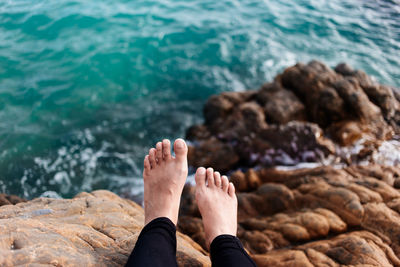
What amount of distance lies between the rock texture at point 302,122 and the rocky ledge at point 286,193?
0.06 feet

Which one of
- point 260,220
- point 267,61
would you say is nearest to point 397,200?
point 260,220

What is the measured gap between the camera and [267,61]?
7652mm

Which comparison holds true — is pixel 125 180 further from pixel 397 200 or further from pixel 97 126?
pixel 397 200

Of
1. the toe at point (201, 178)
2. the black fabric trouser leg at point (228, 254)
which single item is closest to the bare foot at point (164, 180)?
the toe at point (201, 178)

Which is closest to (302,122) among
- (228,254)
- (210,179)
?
(210,179)

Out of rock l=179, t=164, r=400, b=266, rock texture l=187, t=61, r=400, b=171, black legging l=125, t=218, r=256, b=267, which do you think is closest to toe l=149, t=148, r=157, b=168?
rock l=179, t=164, r=400, b=266

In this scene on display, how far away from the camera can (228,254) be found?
195cm

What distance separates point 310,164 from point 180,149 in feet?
8.11

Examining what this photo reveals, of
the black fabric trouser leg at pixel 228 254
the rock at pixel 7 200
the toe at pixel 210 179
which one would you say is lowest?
the rock at pixel 7 200

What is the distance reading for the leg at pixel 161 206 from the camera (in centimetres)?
178

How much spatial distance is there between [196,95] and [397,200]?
4752 millimetres

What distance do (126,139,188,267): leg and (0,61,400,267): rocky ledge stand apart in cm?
16

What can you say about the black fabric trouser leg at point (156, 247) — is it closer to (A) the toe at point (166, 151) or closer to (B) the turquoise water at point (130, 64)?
(A) the toe at point (166, 151)

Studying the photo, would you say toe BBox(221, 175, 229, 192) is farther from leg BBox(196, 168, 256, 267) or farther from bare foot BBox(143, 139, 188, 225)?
bare foot BBox(143, 139, 188, 225)
